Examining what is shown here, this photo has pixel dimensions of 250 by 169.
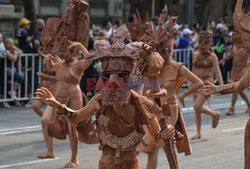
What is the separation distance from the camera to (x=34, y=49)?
14766mm

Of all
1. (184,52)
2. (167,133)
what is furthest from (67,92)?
(184,52)

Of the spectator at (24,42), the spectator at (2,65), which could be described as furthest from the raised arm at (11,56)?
the spectator at (24,42)

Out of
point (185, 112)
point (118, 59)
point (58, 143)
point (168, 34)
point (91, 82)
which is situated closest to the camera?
point (118, 59)

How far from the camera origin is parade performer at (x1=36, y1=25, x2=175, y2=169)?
5.41 m

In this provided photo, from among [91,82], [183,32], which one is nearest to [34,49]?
[183,32]

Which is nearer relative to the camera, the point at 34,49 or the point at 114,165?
the point at 114,165

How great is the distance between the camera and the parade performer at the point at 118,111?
541 cm

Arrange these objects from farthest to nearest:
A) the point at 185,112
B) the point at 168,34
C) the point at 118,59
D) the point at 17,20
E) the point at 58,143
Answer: the point at 17,20
the point at 185,112
the point at 58,143
the point at 168,34
the point at 118,59

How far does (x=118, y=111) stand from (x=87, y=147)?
4.71 meters

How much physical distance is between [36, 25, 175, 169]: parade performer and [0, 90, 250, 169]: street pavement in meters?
3.03

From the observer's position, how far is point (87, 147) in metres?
10.1

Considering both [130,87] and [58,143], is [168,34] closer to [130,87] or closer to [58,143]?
[130,87]

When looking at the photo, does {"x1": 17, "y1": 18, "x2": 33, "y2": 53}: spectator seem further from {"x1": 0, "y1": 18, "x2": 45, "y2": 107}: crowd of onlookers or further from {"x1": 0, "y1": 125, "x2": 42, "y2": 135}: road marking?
{"x1": 0, "y1": 125, "x2": 42, "y2": 135}: road marking

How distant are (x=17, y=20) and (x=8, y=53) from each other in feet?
16.4
